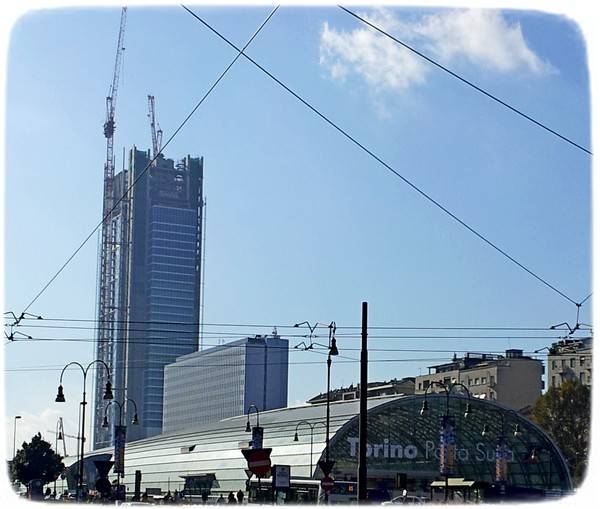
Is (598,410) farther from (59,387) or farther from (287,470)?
(59,387)

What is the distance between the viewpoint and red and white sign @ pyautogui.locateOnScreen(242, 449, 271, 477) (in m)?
18.7

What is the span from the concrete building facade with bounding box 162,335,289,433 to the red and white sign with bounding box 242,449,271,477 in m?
147

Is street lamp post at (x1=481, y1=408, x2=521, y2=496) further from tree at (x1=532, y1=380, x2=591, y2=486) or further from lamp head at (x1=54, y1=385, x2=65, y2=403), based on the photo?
lamp head at (x1=54, y1=385, x2=65, y2=403)

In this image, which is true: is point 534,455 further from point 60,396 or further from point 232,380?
point 232,380

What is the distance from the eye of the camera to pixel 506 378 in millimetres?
118812

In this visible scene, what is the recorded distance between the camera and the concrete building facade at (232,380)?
171875mm

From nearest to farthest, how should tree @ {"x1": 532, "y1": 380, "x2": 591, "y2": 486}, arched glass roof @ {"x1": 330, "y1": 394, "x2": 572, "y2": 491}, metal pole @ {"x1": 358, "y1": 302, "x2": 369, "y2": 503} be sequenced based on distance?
metal pole @ {"x1": 358, "y1": 302, "x2": 369, "y2": 503}
arched glass roof @ {"x1": 330, "y1": 394, "x2": 572, "y2": 491}
tree @ {"x1": 532, "y1": 380, "x2": 591, "y2": 486}

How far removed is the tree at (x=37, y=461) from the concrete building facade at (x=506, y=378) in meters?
44.9

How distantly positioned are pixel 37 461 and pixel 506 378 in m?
55.3

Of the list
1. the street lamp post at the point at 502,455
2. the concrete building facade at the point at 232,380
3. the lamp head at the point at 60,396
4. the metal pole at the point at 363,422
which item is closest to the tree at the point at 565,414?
the street lamp post at the point at 502,455

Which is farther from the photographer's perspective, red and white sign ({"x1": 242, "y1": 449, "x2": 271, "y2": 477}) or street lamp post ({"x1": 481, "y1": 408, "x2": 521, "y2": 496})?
street lamp post ({"x1": 481, "y1": 408, "x2": 521, "y2": 496})

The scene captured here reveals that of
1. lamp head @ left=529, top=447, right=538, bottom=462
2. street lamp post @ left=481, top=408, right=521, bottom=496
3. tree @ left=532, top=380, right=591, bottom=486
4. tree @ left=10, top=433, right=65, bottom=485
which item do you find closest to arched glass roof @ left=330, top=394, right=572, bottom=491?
street lamp post @ left=481, top=408, right=521, bottom=496

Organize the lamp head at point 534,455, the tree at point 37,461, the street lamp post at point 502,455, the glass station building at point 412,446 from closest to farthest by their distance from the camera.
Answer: the street lamp post at point 502,455, the lamp head at point 534,455, the glass station building at point 412,446, the tree at point 37,461

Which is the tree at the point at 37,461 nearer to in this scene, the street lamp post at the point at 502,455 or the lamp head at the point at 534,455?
the street lamp post at the point at 502,455
